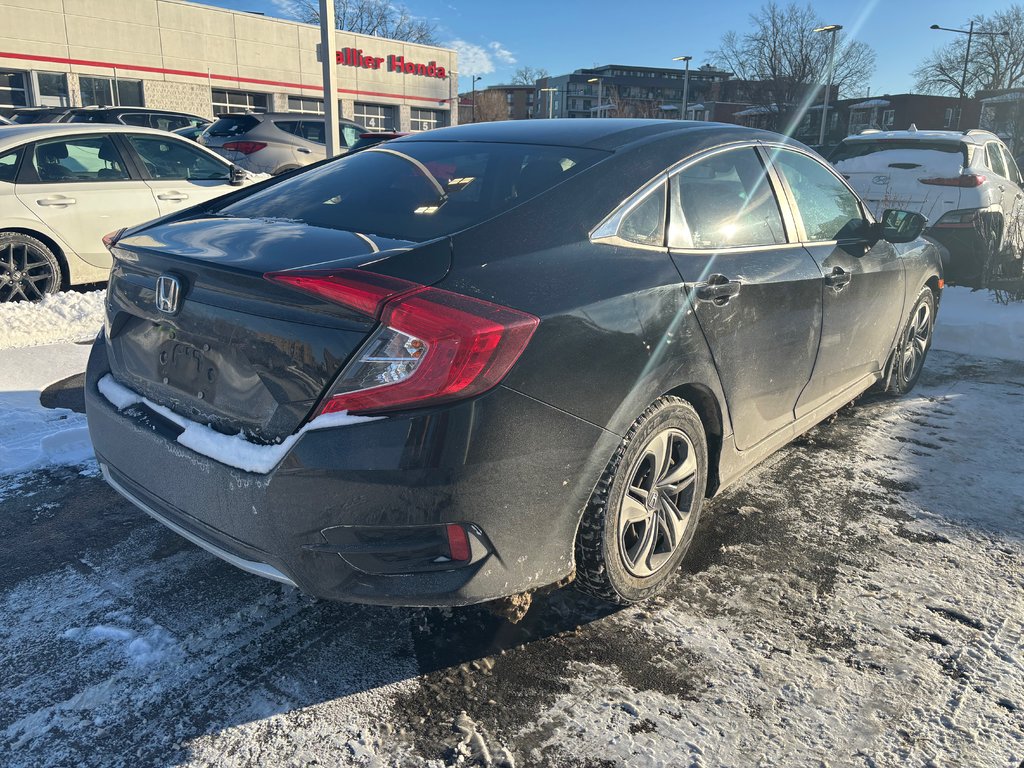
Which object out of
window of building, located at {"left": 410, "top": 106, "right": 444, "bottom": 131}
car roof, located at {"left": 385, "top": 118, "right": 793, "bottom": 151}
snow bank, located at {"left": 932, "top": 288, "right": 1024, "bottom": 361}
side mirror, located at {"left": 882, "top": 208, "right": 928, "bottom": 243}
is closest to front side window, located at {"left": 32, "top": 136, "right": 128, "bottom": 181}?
car roof, located at {"left": 385, "top": 118, "right": 793, "bottom": 151}

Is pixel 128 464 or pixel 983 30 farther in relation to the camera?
pixel 983 30

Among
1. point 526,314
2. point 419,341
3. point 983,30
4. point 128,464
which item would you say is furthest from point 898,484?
point 983,30

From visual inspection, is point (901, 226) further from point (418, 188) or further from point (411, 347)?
point (411, 347)

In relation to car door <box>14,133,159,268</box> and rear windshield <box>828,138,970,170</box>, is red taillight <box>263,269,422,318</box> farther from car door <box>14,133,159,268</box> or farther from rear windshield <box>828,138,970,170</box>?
rear windshield <box>828,138,970,170</box>

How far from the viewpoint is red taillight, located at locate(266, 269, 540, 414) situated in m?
1.88

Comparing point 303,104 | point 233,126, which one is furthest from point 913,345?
point 303,104

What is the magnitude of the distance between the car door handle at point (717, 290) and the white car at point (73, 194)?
4640 mm

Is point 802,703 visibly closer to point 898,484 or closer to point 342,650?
point 342,650

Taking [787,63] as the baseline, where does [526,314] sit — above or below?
below

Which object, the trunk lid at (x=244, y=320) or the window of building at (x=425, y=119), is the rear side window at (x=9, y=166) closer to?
the trunk lid at (x=244, y=320)

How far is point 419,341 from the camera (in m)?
1.88

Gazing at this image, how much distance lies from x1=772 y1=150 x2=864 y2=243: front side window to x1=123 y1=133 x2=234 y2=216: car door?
18.1ft

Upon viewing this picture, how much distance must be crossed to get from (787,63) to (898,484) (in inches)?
2117

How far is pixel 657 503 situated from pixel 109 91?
3361 cm
